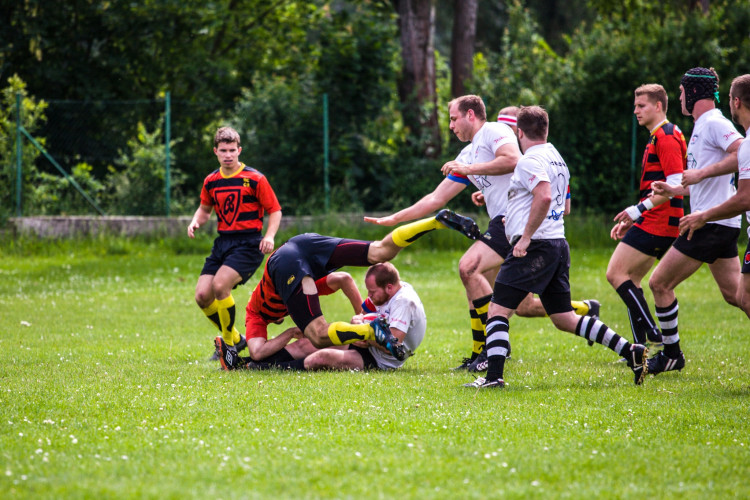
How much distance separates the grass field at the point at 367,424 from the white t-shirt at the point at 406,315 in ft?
0.96

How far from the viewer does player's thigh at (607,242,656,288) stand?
732cm

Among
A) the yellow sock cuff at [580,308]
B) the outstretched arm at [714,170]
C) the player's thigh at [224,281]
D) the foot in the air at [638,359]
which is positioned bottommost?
the foot in the air at [638,359]

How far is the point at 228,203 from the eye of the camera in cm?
800

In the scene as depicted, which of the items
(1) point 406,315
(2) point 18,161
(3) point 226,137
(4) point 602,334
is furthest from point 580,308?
(2) point 18,161

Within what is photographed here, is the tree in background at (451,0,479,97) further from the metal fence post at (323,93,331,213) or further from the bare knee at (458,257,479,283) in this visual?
the bare knee at (458,257,479,283)

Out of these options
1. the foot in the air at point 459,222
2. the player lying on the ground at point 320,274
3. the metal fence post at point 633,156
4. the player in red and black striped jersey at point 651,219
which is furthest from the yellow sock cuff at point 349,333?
the metal fence post at point 633,156

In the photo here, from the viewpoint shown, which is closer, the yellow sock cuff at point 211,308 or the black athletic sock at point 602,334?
the black athletic sock at point 602,334

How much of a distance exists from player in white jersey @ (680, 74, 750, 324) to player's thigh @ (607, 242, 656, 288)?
0.91 meters

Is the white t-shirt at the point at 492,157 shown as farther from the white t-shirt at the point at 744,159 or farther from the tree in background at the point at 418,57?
the tree in background at the point at 418,57

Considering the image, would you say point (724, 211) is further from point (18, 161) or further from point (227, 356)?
point (18, 161)

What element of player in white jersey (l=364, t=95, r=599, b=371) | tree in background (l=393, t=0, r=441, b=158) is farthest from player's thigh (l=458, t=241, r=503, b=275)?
tree in background (l=393, t=0, r=441, b=158)

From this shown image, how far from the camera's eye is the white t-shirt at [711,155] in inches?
254

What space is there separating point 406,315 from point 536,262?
1.30 metres

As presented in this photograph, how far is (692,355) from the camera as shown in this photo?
7.98 m
